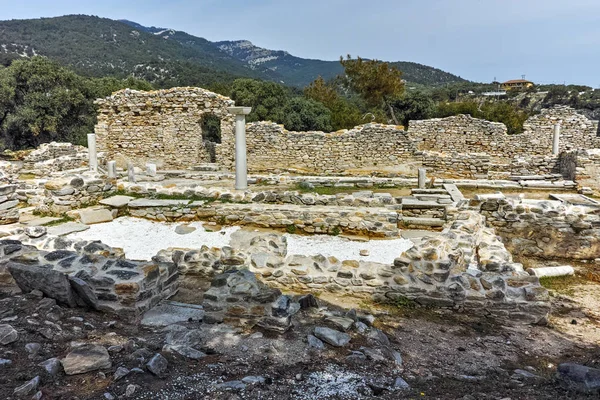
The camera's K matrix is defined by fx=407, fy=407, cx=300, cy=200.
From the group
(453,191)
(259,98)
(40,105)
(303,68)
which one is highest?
(303,68)

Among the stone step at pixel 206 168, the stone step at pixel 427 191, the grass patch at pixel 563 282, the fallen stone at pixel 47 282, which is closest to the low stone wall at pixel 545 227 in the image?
the grass patch at pixel 563 282

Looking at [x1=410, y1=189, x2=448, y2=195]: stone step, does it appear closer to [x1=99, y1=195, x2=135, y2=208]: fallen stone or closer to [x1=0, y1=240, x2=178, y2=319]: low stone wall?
[x1=99, y1=195, x2=135, y2=208]: fallen stone

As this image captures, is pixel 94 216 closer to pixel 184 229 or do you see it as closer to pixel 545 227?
pixel 184 229

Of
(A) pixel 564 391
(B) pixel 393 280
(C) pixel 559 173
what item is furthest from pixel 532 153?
(A) pixel 564 391

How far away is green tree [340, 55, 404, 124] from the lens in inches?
1399

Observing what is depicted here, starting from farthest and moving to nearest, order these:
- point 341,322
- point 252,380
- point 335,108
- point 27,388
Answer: point 335,108 < point 341,322 < point 252,380 < point 27,388

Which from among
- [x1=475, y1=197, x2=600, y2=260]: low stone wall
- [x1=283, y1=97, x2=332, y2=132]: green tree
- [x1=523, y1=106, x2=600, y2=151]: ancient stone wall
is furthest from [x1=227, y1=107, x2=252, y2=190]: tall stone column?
[x1=523, y1=106, x2=600, y2=151]: ancient stone wall

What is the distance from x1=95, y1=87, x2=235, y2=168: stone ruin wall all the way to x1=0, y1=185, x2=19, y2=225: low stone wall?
11.5 meters

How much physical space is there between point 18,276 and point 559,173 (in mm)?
20445

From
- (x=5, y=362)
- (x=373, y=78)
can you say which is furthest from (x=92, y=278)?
(x=373, y=78)

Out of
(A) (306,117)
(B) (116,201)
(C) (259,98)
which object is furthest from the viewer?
(C) (259,98)

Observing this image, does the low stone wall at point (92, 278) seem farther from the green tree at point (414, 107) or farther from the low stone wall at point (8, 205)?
the green tree at point (414, 107)

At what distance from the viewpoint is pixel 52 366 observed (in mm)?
3039

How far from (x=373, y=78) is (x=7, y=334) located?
35520mm
